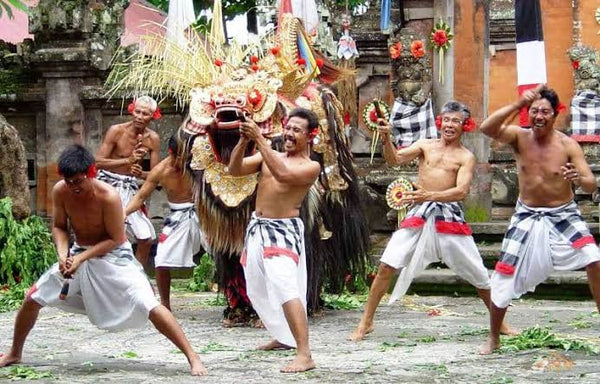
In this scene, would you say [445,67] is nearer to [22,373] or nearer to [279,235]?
[279,235]

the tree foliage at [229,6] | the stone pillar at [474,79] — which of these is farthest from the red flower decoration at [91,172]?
the tree foliage at [229,6]

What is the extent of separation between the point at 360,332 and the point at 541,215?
1.64 meters

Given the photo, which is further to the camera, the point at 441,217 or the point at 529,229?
the point at 441,217

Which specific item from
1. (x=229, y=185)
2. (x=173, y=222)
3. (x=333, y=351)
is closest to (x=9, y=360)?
(x=333, y=351)

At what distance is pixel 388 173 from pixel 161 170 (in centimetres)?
326

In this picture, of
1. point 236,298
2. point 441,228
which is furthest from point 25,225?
point 441,228

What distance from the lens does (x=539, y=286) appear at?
11422 millimetres

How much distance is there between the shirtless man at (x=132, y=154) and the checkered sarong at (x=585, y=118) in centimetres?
607

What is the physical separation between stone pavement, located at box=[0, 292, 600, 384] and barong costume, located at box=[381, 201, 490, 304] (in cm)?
47

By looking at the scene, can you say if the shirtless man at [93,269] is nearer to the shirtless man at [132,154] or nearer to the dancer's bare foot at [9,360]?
the dancer's bare foot at [9,360]

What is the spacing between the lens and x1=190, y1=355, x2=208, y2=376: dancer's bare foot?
6711mm

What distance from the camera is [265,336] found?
8695 millimetres

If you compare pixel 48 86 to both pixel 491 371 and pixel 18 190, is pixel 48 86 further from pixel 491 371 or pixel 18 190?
pixel 491 371

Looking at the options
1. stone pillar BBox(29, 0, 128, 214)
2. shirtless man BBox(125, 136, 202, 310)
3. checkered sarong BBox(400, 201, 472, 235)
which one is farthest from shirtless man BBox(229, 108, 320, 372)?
stone pillar BBox(29, 0, 128, 214)
